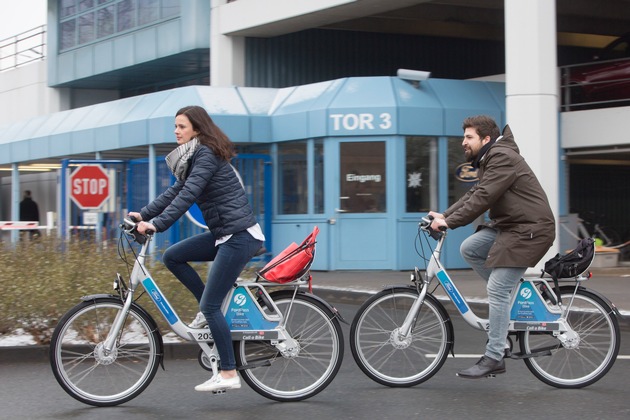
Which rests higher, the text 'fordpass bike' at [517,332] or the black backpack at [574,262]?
the black backpack at [574,262]

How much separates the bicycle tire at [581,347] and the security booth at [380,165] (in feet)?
33.5

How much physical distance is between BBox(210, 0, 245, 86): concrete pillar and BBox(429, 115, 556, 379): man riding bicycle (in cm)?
1484

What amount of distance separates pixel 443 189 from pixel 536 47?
10.8ft

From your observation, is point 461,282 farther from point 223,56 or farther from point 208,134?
point 223,56

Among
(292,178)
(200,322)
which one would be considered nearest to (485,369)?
(200,322)

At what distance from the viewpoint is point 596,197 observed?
68.3 ft

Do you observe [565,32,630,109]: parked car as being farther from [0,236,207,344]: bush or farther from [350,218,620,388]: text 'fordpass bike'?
[350,218,620,388]: text 'fordpass bike'

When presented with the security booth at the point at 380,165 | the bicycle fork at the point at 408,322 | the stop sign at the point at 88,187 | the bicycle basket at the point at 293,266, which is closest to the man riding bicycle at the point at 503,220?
the bicycle fork at the point at 408,322

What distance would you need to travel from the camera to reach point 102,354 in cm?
548

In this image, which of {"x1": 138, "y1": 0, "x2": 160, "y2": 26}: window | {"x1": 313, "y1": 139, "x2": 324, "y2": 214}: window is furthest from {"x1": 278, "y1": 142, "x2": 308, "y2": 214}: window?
{"x1": 138, "y1": 0, "x2": 160, "y2": 26}: window

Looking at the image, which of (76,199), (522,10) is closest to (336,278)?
(76,199)

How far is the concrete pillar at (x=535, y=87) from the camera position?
14.3 m

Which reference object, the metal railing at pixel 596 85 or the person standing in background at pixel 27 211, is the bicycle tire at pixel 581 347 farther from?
the person standing in background at pixel 27 211

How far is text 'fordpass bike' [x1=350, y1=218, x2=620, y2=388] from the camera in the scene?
19.7 ft
